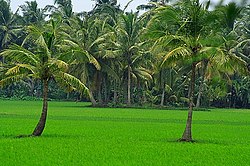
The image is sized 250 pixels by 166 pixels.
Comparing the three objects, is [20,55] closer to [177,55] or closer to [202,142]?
[177,55]

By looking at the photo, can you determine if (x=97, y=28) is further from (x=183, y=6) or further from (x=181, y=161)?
(x=181, y=161)

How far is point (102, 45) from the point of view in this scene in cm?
4428

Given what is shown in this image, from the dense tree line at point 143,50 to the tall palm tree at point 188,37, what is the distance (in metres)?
0.04

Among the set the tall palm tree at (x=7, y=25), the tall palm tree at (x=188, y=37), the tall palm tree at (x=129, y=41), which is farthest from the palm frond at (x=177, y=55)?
the tall palm tree at (x=7, y=25)

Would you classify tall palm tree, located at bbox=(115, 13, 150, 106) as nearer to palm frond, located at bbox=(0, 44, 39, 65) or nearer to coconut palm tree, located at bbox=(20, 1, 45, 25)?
coconut palm tree, located at bbox=(20, 1, 45, 25)

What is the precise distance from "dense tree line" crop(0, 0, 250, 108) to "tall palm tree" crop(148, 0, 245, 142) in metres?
0.04

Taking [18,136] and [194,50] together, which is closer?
[18,136]

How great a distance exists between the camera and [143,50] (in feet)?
149

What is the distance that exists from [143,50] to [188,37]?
2680 cm

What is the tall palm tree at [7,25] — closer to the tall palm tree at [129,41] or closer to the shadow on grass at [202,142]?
the tall palm tree at [129,41]

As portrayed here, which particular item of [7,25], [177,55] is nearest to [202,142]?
[177,55]

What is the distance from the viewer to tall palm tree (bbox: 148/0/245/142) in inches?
707

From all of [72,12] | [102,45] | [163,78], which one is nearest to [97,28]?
[102,45]

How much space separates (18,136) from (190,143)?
19.7 ft
